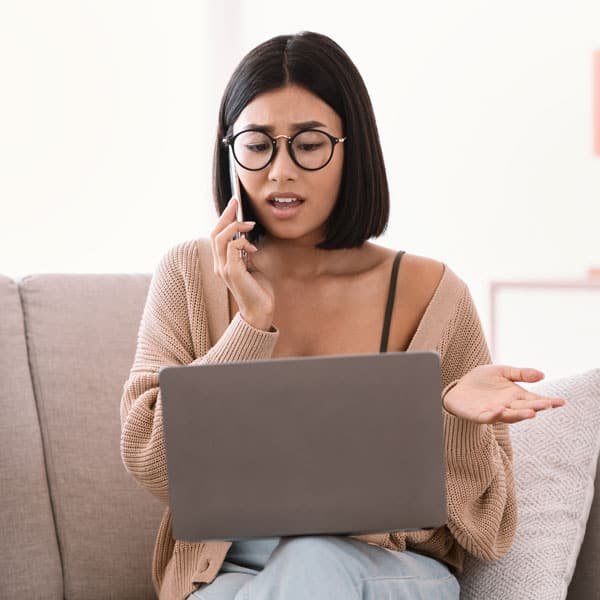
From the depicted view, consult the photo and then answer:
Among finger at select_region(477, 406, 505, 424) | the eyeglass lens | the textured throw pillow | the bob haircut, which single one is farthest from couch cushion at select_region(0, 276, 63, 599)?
finger at select_region(477, 406, 505, 424)

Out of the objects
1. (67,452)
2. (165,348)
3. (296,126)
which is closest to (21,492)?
(67,452)

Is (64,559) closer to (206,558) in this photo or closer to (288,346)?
(206,558)

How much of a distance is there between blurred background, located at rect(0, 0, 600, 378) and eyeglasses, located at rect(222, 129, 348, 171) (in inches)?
64.1

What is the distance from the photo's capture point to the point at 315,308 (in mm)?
1682

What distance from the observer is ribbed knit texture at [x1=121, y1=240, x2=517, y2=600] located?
4.78ft

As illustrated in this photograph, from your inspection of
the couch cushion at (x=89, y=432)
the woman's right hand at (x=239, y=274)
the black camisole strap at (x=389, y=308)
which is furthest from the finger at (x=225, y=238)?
the couch cushion at (x=89, y=432)

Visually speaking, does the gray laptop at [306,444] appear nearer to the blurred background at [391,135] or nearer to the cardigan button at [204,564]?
the cardigan button at [204,564]

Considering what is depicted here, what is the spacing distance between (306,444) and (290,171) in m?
0.54

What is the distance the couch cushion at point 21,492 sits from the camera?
68.9 inches

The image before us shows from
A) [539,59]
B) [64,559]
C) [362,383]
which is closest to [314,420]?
[362,383]

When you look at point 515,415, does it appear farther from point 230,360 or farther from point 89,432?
point 89,432

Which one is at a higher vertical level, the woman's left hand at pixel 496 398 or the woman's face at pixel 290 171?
the woman's face at pixel 290 171

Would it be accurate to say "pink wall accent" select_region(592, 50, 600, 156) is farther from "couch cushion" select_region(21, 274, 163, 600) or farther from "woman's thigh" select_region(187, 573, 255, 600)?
"woman's thigh" select_region(187, 573, 255, 600)

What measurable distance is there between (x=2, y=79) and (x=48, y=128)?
0.20m
